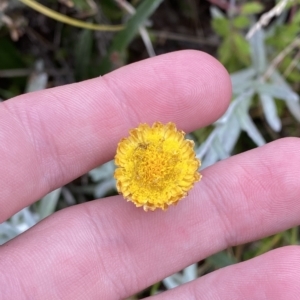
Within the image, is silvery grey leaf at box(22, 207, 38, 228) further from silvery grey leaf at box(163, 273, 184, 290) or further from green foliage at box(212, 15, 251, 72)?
green foliage at box(212, 15, 251, 72)

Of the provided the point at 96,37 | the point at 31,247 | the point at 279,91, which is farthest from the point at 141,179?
the point at 96,37

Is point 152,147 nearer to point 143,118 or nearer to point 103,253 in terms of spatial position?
point 143,118

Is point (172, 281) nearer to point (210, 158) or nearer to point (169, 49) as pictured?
point (210, 158)

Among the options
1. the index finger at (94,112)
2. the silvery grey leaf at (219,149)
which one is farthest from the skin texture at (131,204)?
the silvery grey leaf at (219,149)

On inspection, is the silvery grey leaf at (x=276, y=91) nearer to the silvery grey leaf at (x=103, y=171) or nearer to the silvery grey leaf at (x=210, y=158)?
the silvery grey leaf at (x=210, y=158)

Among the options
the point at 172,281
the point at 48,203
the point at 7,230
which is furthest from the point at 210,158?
the point at 7,230

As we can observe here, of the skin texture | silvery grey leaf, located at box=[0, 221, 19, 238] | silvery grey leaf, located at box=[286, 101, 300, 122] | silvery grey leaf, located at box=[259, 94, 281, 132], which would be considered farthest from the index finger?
silvery grey leaf, located at box=[286, 101, 300, 122]
